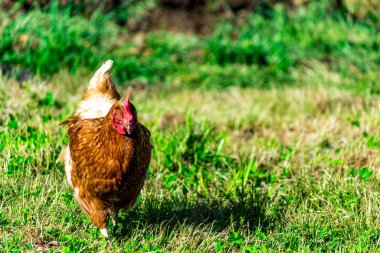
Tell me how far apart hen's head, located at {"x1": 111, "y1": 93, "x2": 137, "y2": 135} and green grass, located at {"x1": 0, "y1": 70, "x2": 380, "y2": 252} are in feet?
2.38

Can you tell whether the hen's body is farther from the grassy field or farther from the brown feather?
the grassy field

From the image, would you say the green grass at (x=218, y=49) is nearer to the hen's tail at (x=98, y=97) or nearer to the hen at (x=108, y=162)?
the hen's tail at (x=98, y=97)

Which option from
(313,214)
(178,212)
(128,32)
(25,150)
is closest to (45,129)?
(25,150)

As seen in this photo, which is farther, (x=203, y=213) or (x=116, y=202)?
(x=203, y=213)

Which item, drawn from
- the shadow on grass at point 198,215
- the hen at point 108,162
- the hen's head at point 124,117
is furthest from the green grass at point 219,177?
the hen's head at point 124,117

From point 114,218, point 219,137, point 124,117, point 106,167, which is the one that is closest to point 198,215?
point 114,218

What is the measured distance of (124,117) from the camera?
134 inches

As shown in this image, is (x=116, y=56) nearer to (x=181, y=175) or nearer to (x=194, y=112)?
(x=194, y=112)

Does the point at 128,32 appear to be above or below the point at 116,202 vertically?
below

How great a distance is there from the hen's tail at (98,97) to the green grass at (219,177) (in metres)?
0.50

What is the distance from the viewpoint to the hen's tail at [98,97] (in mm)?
4375

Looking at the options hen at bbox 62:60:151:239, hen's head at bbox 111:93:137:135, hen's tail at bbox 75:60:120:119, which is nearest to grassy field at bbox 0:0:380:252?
hen at bbox 62:60:151:239

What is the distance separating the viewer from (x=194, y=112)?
6016 millimetres

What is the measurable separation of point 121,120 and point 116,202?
0.59 metres
